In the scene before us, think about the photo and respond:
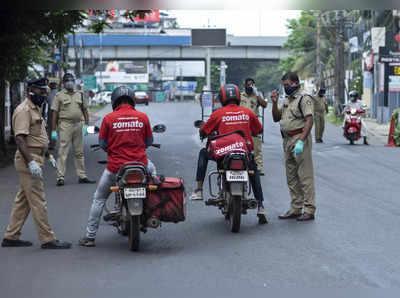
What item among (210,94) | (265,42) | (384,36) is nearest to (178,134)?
(210,94)

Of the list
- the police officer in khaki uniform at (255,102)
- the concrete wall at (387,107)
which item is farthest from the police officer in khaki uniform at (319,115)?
the concrete wall at (387,107)

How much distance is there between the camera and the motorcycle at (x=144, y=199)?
8.33 metres

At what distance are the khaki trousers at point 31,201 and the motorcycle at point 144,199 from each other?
788 millimetres

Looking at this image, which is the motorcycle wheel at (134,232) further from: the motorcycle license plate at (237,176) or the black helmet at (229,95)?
the black helmet at (229,95)

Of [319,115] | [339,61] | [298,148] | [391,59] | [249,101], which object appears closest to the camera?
[298,148]

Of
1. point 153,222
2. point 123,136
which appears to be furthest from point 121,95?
point 153,222

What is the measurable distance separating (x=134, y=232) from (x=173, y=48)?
274ft

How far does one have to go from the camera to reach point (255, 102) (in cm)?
1742

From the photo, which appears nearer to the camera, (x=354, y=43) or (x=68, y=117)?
(x=68, y=117)

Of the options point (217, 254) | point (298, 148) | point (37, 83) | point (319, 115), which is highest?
point (37, 83)

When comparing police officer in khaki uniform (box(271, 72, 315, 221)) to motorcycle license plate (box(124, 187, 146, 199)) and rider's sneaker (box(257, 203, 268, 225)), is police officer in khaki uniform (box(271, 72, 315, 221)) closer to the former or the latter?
rider's sneaker (box(257, 203, 268, 225))

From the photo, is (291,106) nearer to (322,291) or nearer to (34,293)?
(322,291)

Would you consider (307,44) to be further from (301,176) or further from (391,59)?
(301,176)

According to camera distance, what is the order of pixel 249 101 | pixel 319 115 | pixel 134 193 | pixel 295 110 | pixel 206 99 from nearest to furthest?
pixel 134 193
pixel 295 110
pixel 249 101
pixel 319 115
pixel 206 99
